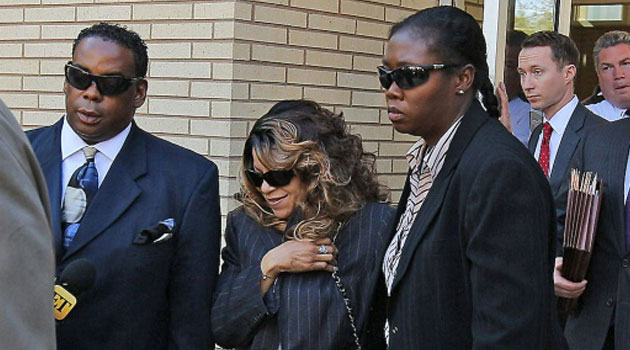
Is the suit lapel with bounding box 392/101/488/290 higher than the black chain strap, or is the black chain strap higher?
the suit lapel with bounding box 392/101/488/290

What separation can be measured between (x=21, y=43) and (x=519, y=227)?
4233 millimetres

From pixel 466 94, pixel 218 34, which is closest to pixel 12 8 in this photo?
pixel 218 34

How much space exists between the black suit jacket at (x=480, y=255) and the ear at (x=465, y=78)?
0.21 feet

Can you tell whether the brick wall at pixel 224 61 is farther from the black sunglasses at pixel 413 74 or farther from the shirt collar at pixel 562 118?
the black sunglasses at pixel 413 74

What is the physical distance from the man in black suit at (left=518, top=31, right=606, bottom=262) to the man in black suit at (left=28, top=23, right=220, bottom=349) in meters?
2.17

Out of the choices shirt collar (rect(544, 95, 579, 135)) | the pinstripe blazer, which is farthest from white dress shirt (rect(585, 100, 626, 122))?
the pinstripe blazer

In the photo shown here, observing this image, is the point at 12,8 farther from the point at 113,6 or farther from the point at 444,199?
the point at 444,199

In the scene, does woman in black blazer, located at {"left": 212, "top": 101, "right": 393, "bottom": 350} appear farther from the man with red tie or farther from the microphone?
the man with red tie

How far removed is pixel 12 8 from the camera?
6.26 m

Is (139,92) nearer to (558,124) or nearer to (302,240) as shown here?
(302,240)

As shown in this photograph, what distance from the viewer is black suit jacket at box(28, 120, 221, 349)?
3.29 m

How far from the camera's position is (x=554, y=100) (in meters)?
5.43

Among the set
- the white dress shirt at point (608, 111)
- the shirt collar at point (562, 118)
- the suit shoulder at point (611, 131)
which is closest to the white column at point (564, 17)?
the white dress shirt at point (608, 111)

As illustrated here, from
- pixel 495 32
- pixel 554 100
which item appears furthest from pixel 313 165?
pixel 495 32
